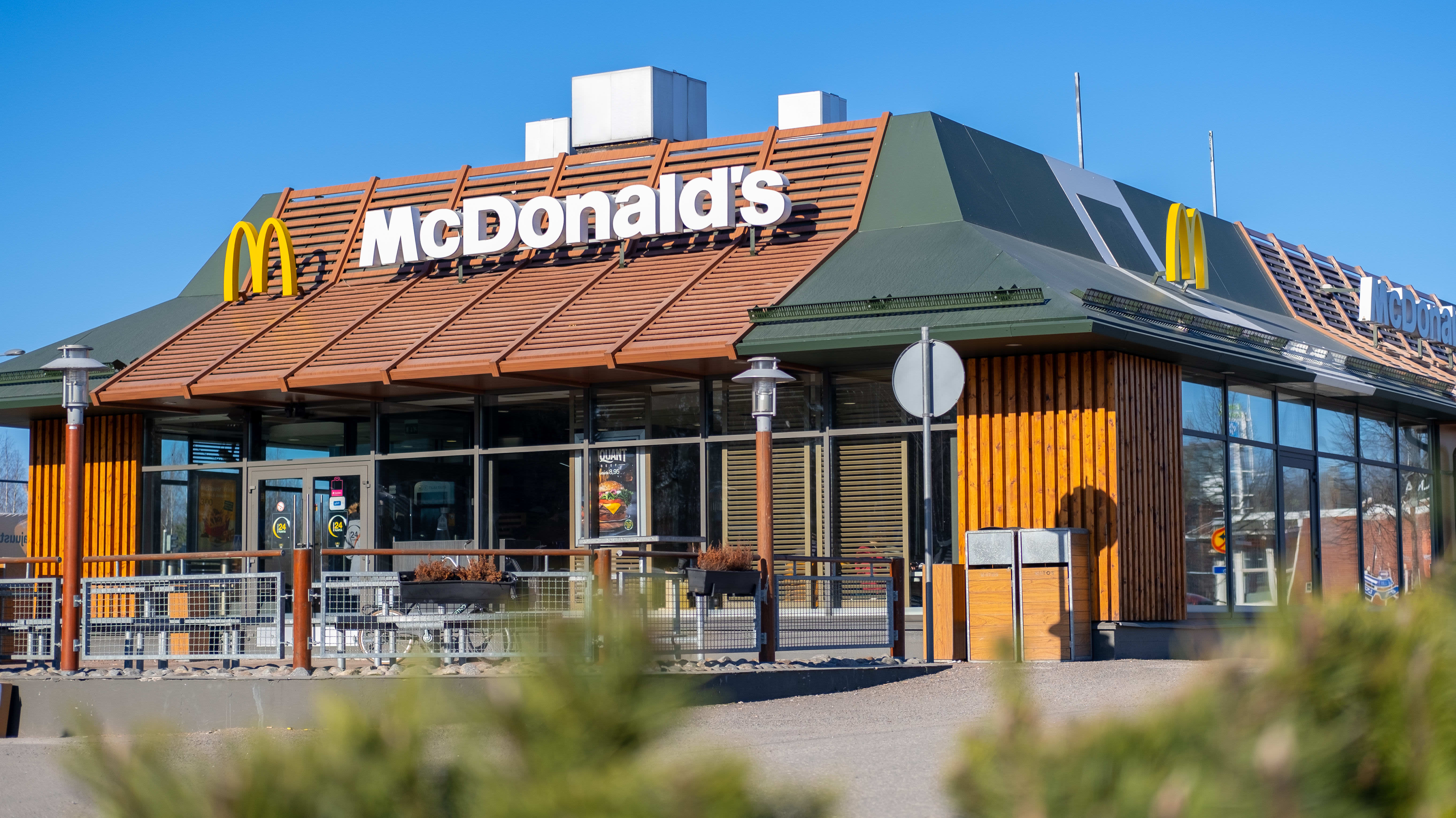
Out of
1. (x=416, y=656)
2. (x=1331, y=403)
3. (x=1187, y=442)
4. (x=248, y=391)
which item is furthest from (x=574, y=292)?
(x=416, y=656)

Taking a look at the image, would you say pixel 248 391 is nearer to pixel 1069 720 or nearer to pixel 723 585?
pixel 723 585

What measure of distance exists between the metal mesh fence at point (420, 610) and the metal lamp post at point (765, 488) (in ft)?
6.14

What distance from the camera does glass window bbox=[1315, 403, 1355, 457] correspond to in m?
19.1

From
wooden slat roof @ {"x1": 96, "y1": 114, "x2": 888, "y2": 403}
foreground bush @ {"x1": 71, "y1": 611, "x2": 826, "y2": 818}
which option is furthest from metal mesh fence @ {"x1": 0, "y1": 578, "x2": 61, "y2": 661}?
foreground bush @ {"x1": 71, "y1": 611, "x2": 826, "y2": 818}

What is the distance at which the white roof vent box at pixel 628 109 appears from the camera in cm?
2258

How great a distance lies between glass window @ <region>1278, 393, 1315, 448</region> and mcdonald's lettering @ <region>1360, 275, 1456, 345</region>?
12.5 ft

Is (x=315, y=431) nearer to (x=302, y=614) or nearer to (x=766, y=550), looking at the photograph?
(x=302, y=614)

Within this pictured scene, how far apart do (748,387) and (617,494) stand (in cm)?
197

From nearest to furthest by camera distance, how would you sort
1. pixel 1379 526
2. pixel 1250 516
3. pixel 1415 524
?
1. pixel 1250 516
2. pixel 1379 526
3. pixel 1415 524

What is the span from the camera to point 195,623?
40.5 feet

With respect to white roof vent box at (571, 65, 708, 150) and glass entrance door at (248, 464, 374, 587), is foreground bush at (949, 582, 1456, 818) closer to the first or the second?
glass entrance door at (248, 464, 374, 587)

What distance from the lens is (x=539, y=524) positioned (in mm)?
17312

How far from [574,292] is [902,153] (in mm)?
3943

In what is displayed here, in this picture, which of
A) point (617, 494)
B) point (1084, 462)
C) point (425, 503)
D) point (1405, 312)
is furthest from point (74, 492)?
point (1405, 312)
